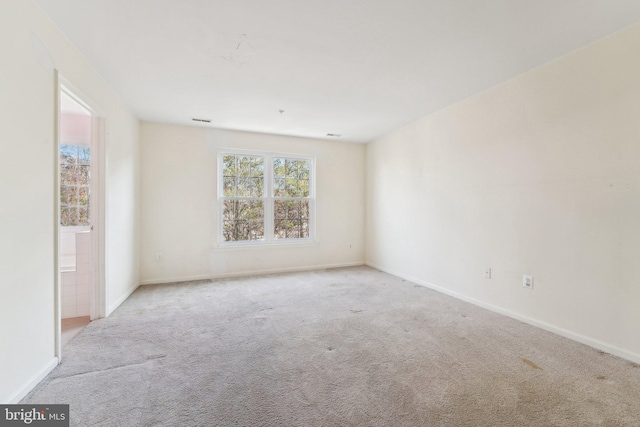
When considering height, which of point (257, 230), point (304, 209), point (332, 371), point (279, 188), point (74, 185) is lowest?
point (332, 371)

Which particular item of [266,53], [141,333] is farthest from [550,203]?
[141,333]

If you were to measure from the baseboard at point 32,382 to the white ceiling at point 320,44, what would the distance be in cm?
244

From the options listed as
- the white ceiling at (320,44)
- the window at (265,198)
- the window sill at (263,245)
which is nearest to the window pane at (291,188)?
the window at (265,198)

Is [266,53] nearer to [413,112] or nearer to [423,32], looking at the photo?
[423,32]

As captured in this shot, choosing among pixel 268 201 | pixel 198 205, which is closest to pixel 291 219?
pixel 268 201

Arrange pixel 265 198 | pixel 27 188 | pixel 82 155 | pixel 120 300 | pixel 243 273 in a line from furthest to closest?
1. pixel 265 198
2. pixel 243 273
3. pixel 82 155
4. pixel 120 300
5. pixel 27 188

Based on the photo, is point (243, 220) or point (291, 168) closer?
point (243, 220)

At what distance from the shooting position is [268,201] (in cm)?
503

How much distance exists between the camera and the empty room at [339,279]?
1.68 metres

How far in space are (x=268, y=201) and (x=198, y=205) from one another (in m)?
1.17

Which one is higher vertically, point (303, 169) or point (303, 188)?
point (303, 169)

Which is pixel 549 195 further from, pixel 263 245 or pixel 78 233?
pixel 78 233

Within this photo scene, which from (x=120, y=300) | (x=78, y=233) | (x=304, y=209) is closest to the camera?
(x=78, y=233)

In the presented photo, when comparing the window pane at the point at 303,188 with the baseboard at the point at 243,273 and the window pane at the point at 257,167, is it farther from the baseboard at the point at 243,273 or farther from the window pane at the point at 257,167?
the baseboard at the point at 243,273
